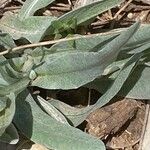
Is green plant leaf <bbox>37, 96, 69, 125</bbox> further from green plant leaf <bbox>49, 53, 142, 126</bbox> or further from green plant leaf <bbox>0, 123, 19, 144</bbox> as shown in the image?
green plant leaf <bbox>0, 123, 19, 144</bbox>

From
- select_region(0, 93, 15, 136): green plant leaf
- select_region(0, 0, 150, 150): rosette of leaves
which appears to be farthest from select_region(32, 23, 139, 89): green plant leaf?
select_region(0, 93, 15, 136): green plant leaf

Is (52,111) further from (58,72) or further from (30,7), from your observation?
(30,7)

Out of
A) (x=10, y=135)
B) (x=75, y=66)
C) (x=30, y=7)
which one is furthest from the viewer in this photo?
(x=30, y=7)

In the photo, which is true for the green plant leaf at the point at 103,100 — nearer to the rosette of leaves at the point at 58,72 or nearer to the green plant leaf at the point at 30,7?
the rosette of leaves at the point at 58,72

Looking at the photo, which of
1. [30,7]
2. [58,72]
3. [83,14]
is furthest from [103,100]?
[30,7]

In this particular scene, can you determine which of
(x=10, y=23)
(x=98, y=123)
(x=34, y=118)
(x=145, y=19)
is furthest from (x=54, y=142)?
(x=145, y=19)

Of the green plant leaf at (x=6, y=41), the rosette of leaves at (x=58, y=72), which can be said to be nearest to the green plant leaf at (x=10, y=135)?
the rosette of leaves at (x=58, y=72)
